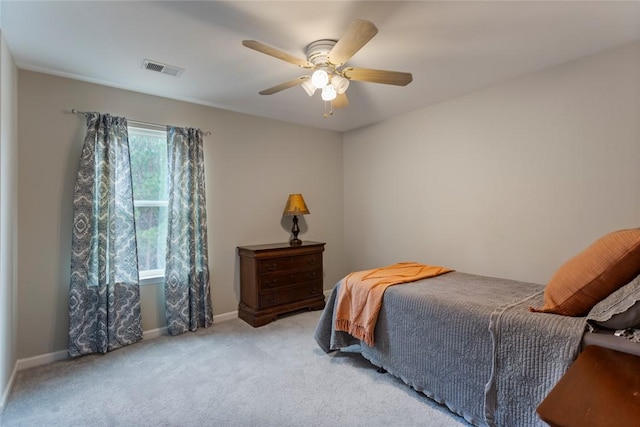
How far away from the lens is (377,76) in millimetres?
2104

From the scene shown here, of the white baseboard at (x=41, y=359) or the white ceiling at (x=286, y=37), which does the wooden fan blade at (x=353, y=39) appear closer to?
the white ceiling at (x=286, y=37)

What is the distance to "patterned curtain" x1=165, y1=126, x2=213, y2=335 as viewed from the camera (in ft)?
10.2

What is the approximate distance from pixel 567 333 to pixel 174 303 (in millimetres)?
3089

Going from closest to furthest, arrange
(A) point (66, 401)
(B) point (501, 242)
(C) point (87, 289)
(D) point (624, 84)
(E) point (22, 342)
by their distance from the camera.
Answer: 1. (A) point (66, 401)
2. (D) point (624, 84)
3. (E) point (22, 342)
4. (C) point (87, 289)
5. (B) point (501, 242)

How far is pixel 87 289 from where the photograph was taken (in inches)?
105

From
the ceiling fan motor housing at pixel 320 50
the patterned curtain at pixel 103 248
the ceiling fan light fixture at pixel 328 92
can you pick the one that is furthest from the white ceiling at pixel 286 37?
the patterned curtain at pixel 103 248

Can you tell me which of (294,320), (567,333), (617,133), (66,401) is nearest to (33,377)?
(66,401)

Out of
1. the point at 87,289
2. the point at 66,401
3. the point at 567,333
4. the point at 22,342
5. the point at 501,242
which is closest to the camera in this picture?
the point at 567,333

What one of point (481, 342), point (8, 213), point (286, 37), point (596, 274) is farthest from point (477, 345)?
point (8, 213)

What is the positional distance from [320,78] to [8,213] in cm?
233

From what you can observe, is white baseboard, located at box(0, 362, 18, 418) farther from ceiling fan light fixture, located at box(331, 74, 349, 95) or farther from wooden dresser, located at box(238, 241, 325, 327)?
ceiling fan light fixture, located at box(331, 74, 349, 95)

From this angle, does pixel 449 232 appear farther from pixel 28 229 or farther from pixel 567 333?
pixel 28 229

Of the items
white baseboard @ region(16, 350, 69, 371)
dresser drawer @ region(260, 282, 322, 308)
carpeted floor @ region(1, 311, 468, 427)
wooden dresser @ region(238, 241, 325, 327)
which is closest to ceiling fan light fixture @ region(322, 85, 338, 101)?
wooden dresser @ region(238, 241, 325, 327)

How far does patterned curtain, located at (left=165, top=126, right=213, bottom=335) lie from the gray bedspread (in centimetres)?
159
